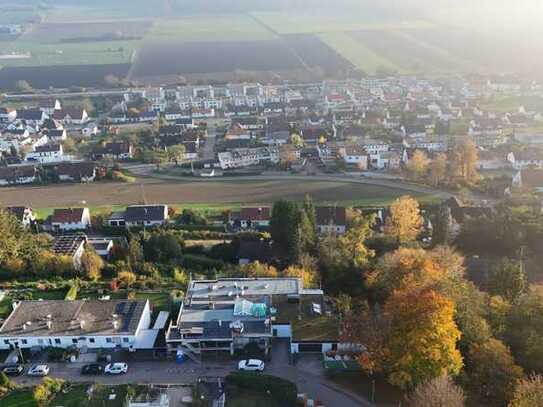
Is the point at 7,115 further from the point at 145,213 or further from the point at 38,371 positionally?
the point at 38,371

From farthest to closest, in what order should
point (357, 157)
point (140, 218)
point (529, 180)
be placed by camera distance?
point (357, 157) → point (529, 180) → point (140, 218)

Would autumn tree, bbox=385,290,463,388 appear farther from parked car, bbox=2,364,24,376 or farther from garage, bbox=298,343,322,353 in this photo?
parked car, bbox=2,364,24,376

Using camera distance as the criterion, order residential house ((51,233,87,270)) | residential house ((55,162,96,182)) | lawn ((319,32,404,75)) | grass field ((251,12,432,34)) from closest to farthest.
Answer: residential house ((51,233,87,270)), residential house ((55,162,96,182)), lawn ((319,32,404,75)), grass field ((251,12,432,34))

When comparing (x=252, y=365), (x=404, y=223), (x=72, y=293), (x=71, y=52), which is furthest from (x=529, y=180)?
(x=71, y=52)

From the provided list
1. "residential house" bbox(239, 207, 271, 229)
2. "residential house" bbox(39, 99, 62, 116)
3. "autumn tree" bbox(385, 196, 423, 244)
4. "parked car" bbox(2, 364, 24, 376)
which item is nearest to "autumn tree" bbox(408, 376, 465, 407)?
"parked car" bbox(2, 364, 24, 376)

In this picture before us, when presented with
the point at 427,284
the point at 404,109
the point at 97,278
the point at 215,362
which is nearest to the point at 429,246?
the point at 427,284

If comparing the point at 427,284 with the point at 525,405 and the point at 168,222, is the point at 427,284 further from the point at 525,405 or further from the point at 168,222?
the point at 168,222
